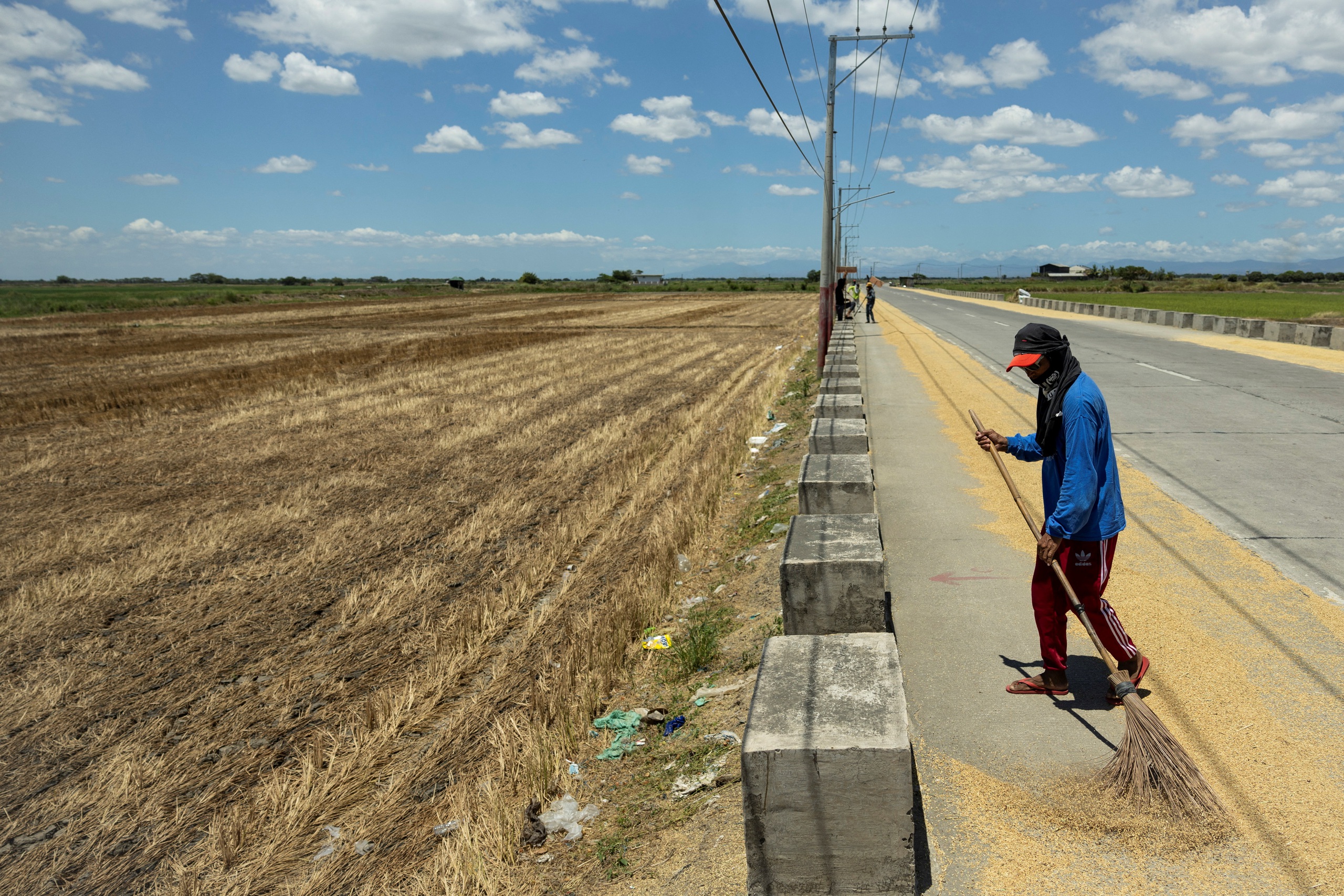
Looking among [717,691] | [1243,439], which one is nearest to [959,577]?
[717,691]

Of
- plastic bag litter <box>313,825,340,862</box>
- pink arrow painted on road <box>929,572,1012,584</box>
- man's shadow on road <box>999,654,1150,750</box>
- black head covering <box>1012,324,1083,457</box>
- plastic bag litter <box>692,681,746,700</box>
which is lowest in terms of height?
plastic bag litter <box>313,825,340,862</box>

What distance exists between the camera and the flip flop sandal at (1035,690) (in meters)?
4.50

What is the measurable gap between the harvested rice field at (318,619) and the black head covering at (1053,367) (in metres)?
2.92

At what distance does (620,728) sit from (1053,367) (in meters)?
2.94

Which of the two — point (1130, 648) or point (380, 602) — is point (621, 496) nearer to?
point (380, 602)

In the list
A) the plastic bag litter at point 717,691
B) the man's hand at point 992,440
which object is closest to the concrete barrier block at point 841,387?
the man's hand at point 992,440

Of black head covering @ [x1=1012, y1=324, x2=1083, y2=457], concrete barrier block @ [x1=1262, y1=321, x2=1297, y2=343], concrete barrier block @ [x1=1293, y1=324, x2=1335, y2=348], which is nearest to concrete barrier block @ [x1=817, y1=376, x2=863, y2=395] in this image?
black head covering @ [x1=1012, y1=324, x2=1083, y2=457]

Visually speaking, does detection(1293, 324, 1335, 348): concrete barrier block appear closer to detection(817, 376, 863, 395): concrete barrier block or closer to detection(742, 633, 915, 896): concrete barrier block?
detection(817, 376, 863, 395): concrete barrier block

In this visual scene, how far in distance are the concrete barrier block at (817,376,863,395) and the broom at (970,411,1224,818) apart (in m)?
7.72

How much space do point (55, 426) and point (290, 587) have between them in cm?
1084

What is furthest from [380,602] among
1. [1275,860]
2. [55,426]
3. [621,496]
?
[55,426]

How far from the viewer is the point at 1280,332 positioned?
2491 centimetres

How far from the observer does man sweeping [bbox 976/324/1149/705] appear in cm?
398

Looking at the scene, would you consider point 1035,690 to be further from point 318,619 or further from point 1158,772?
point 318,619
